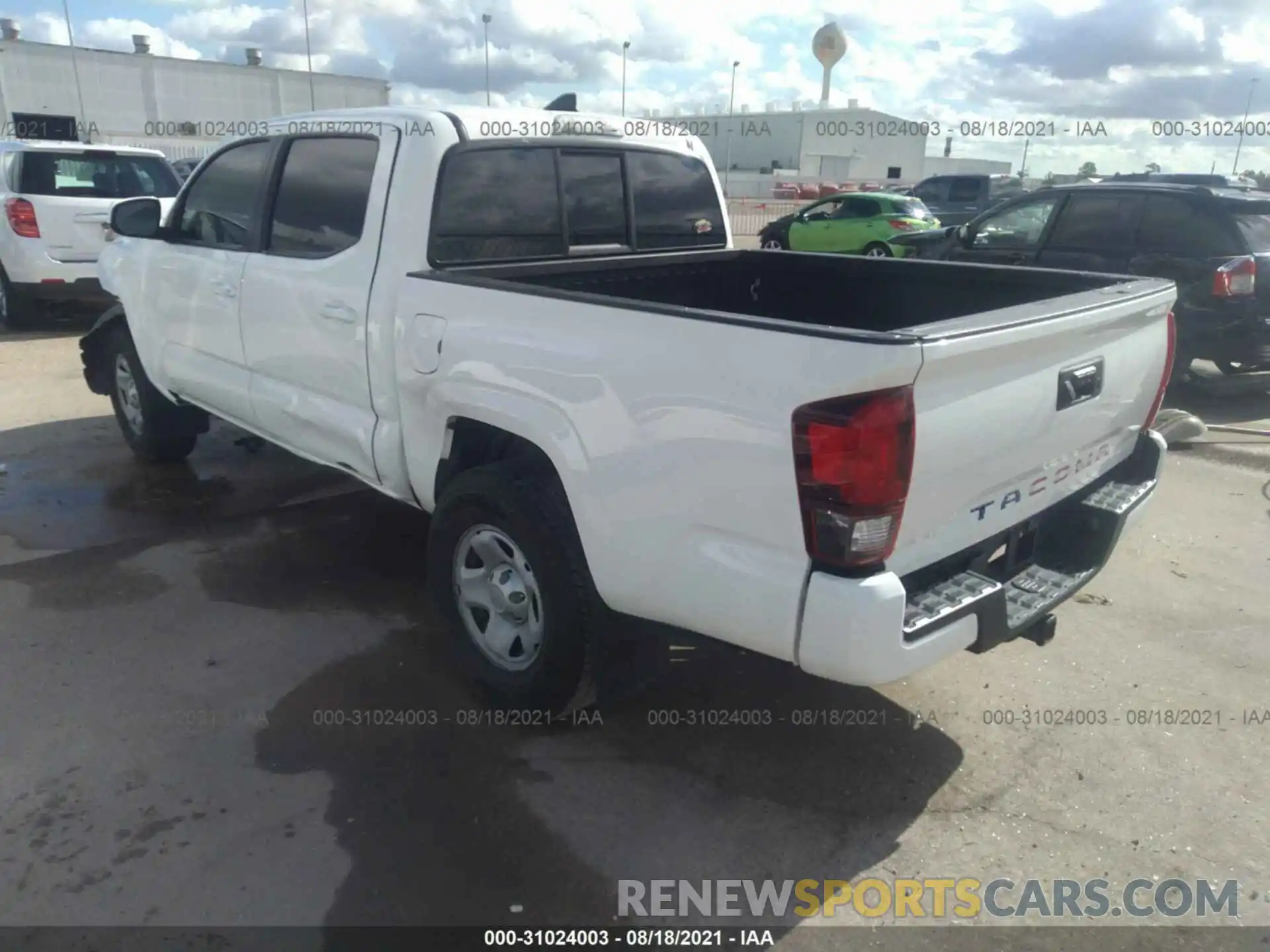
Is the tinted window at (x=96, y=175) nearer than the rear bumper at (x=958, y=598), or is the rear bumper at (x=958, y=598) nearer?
the rear bumper at (x=958, y=598)

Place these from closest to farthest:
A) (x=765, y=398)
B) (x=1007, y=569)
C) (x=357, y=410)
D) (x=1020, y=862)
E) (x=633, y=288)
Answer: (x=765, y=398), (x=1020, y=862), (x=1007, y=569), (x=357, y=410), (x=633, y=288)

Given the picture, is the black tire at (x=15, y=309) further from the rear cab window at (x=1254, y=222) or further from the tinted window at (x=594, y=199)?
the rear cab window at (x=1254, y=222)

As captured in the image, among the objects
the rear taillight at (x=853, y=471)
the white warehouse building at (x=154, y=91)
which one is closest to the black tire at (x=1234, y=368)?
the rear taillight at (x=853, y=471)

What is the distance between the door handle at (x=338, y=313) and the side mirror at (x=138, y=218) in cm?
178

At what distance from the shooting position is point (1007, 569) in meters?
3.02

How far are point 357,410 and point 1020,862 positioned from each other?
2825 millimetres

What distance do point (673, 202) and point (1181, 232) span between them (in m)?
5.18

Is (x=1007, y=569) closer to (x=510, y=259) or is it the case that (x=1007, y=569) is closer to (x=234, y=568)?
(x=510, y=259)

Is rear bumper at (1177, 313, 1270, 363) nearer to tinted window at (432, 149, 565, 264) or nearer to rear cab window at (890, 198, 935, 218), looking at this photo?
tinted window at (432, 149, 565, 264)

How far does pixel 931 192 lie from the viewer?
22.6 metres

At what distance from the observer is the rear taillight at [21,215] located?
31.6 feet

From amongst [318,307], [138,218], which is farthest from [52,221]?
[318,307]

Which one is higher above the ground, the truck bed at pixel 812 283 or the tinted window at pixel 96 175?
the tinted window at pixel 96 175

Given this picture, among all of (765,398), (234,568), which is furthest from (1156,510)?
(234,568)
